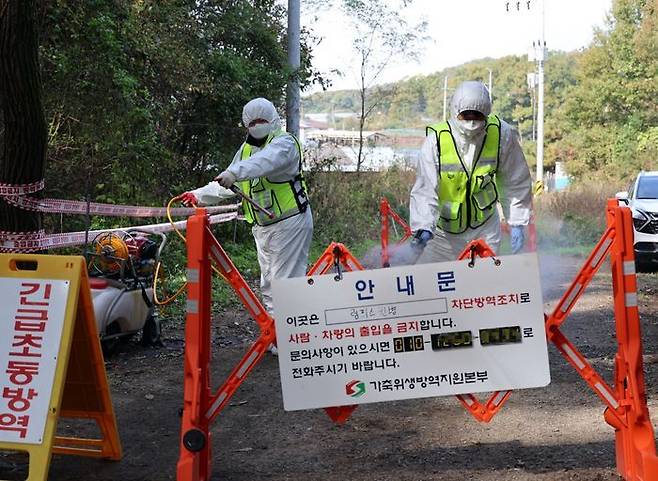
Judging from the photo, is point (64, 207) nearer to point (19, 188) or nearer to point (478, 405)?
point (19, 188)

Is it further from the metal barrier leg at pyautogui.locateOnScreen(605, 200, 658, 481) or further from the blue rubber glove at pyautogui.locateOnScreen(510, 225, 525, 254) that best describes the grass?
the metal barrier leg at pyautogui.locateOnScreen(605, 200, 658, 481)

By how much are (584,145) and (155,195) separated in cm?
3836

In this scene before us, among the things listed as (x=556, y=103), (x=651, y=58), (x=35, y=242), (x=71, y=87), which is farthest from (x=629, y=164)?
(x=35, y=242)

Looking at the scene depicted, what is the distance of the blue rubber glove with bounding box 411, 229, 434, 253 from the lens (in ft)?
19.0

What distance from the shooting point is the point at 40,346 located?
4.93m

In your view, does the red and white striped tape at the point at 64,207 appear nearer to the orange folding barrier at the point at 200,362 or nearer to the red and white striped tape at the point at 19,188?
the red and white striped tape at the point at 19,188

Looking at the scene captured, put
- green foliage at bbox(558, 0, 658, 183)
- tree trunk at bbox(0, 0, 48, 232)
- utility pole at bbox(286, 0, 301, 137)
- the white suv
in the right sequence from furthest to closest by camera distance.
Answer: green foliage at bbox(558, 0, 658, 183), utility pole at bbox(286, 0, 301, 137), the white suv, tree trunk at bbox(0, 0, 48, 232)

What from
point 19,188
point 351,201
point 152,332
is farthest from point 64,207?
point 351,201

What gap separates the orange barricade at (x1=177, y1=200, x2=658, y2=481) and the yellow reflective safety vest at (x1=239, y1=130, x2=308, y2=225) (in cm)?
303

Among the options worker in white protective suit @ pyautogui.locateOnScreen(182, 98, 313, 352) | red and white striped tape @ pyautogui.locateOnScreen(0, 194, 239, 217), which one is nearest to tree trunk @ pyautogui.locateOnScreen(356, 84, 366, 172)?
red and white striped tape @ pyautogui.locateOnScreen(0, 194, 239, 217)

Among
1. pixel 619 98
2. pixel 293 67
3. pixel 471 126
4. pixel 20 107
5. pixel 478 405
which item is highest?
pixel 619 98

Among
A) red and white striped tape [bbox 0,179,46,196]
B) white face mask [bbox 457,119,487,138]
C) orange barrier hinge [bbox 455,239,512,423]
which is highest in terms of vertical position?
white face mask [bbox 457,119,487,138]

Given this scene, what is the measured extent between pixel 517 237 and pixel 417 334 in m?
1.73

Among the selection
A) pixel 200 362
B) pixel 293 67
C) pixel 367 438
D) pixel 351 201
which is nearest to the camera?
pixel 200 362
